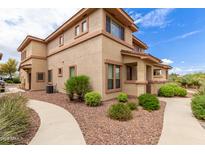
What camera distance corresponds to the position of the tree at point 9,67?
3538 cm

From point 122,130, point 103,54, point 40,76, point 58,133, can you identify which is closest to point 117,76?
point 103,54

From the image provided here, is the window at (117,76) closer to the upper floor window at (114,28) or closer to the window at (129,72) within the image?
the window at (129,72)

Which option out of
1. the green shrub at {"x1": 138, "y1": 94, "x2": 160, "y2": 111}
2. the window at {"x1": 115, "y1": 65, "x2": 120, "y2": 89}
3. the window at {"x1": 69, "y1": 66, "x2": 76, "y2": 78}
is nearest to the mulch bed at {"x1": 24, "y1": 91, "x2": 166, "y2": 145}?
the green shrub at {"x1": 138, "y1": 94, "x2": 160, "y2": 111}

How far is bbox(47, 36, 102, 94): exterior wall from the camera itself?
9344mm

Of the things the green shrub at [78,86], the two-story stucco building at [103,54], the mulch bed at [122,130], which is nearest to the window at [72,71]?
the two-story stucco building at [103,54]

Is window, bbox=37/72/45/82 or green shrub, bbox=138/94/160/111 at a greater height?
window, bbox=37/72/45/82

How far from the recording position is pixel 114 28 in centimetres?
1086

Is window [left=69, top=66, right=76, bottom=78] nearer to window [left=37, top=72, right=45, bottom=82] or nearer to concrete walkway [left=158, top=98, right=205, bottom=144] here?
window [left=37, top=72, right=45, bottom=82]

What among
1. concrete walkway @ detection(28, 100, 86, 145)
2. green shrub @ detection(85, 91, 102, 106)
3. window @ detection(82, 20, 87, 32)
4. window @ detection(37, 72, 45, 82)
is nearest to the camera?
concrete walkway @ detection(28, 100, 86, 145)

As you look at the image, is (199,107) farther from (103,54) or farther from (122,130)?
(103,54)

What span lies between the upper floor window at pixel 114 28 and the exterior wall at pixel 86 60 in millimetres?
1730

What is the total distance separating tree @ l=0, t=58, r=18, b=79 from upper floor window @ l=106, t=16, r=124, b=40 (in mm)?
38462
